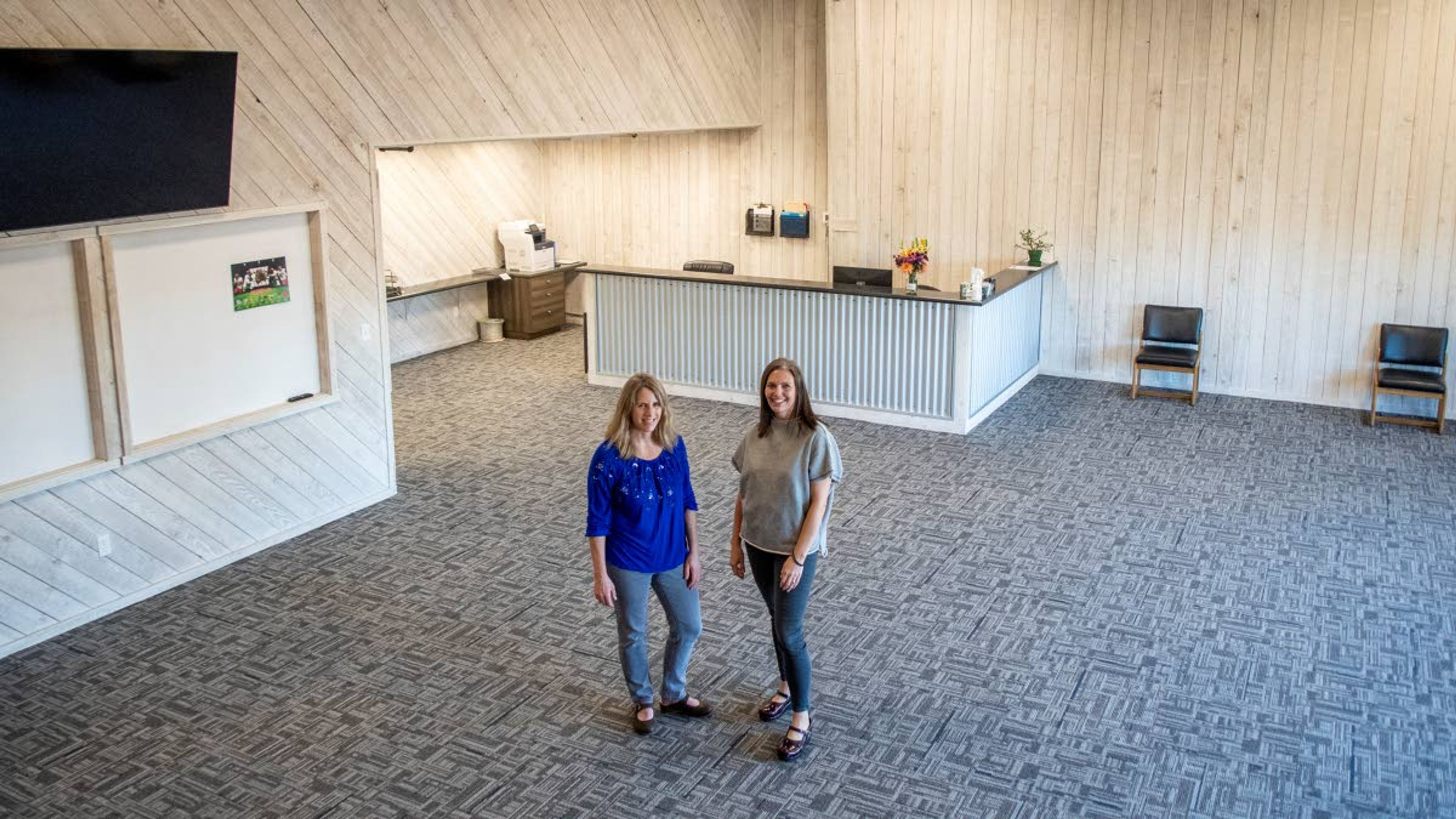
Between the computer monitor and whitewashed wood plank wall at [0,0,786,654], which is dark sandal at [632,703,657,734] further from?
the computer monitor

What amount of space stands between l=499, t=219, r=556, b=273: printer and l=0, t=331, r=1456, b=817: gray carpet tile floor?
4105 millimetres

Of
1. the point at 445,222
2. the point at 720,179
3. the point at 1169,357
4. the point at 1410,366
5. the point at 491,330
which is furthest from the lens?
the point at 720,179

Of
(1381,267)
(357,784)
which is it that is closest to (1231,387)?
(1381,267)

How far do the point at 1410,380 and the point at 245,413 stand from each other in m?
7.79

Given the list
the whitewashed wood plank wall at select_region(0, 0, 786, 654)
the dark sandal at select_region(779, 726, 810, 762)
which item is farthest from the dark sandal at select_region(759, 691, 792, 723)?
the whitewashed wood plank wall at select_region(0, 0, 786, 654)

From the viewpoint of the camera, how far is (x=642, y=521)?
14.7ft

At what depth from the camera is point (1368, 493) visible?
766 centimetres

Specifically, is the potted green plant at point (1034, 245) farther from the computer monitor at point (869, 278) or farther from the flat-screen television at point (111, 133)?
the flat-screen television at point (111, 133)

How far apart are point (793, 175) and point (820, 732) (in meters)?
7.78

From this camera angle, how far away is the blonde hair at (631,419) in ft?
14.5

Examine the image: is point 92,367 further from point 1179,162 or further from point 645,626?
point 1179,162

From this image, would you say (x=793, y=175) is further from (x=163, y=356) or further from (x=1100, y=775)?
(x=1100, y=775)

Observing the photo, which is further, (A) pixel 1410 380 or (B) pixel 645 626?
(A) pixel 1410 380

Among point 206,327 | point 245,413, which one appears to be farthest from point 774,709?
point 206,327
